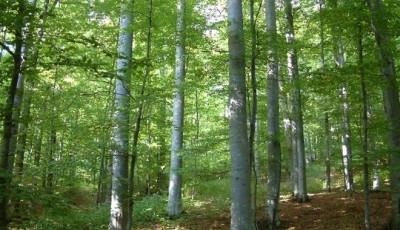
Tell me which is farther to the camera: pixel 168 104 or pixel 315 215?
pixel 315 215

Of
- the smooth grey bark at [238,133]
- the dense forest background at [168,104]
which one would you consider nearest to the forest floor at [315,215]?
the dense forest background at [168,104]

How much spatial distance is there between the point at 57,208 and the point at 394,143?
629 centimetres

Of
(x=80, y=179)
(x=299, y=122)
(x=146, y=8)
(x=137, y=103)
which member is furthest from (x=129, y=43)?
(x=299, y=122)

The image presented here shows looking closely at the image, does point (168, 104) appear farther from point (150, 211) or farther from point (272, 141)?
point (150, 211)

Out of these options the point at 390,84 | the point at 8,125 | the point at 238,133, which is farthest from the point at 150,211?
the point at 8,125

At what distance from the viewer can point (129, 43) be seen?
9.20 meters

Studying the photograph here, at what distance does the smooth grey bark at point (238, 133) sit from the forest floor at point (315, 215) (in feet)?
11.7

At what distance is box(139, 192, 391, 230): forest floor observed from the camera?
9961mm

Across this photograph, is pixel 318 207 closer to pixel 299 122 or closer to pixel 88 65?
pixel 299 122

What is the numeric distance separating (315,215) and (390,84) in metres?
5.23

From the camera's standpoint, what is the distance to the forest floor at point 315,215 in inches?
392

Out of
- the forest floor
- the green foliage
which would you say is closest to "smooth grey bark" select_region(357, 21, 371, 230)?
the forest floor

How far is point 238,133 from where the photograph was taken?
688 centimetres

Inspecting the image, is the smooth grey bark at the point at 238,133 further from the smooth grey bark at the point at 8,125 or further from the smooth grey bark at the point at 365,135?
the smooth grey bark at the point at 8,125
